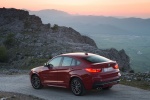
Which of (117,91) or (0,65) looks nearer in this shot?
(117,91)

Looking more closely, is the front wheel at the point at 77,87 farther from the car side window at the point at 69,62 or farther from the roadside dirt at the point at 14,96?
the roadside dirt at the point at 14,96

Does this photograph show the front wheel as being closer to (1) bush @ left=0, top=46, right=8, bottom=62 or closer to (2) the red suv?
(2) the red suv

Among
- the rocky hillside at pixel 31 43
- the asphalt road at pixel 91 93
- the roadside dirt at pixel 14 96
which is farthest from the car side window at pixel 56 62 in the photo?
the rocky hillside at pixel 31 43

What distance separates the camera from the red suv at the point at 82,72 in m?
13.4

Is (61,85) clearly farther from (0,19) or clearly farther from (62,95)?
(0,19)

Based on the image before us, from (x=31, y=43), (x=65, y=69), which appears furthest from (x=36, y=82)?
(x=31, y=43)

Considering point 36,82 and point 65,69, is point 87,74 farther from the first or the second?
point 36,82

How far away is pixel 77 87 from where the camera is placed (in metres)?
14.0

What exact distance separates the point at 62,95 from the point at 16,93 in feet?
8.17

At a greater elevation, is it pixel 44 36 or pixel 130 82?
pixel 44 36

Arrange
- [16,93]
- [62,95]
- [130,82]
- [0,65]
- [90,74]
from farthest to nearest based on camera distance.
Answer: [0,65] → [130,82] → [16,93] → [62,95] → [90,74]

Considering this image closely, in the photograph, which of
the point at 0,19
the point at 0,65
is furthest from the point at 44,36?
the point at 0,19

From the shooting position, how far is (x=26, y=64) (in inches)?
1345

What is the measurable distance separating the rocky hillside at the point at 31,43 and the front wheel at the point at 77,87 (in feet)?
60.8
